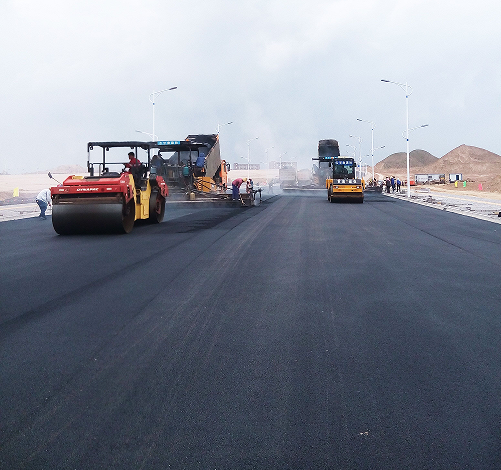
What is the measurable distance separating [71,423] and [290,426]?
1.42 m

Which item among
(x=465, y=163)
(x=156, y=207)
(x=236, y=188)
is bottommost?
(x=156, y=207)

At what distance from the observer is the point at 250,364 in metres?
4.83

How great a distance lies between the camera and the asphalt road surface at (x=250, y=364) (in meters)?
3.37

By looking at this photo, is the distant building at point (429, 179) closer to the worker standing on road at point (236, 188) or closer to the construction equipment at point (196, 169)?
the construction equipment at point (196, 169)

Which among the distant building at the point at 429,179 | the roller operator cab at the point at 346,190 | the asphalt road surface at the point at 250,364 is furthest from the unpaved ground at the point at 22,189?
the distant building at the point at 429,179

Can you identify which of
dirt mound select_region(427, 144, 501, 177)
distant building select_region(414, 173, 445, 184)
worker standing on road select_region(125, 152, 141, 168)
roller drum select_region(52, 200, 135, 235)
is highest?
dirt mound select_region(427, 144, 501, 177)

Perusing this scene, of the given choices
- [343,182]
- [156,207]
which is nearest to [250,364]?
[156,207]

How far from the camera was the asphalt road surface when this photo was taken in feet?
11.1

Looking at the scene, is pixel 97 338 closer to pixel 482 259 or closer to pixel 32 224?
pixel 482 259

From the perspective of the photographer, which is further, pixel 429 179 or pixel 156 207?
pixel 429 179

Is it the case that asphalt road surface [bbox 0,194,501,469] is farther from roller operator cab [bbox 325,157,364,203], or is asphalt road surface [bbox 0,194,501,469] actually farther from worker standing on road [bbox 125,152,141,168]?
roller operator cab [bbox 325,157,364,203]

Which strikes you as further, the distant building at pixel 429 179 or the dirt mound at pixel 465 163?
the dirt mound at pixel 465 163

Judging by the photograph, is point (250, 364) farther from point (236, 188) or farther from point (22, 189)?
point (22, 189)

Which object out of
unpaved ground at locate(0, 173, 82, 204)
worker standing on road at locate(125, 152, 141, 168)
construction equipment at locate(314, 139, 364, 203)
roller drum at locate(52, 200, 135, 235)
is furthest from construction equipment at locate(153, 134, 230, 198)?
unpaved ground at locate(0, 173, 82, 204)
